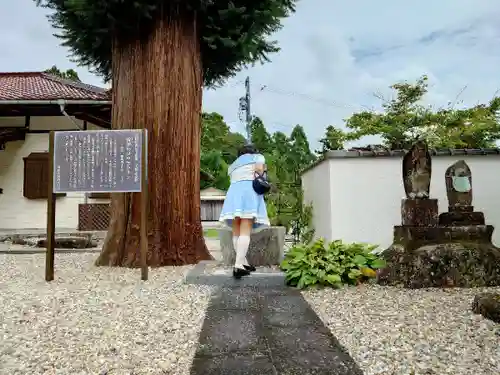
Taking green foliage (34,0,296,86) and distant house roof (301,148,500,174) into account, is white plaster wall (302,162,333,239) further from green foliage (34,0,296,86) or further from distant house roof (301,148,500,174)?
green foliage (34,0,296,86)

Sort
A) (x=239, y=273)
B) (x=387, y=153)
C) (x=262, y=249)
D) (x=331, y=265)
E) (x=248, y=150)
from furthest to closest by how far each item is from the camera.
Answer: (x=387, y=153) < (x=262, y=249) < (x=248, y=150) < (x=239, y=273) < (x=331, y=265)

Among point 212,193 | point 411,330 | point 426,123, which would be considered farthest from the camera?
point 212,193

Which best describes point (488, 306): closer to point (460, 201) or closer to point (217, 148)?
point (460, 201)

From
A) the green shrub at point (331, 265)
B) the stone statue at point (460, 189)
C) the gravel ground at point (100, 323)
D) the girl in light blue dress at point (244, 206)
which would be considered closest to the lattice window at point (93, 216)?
the gravel ground at point (100, 323)

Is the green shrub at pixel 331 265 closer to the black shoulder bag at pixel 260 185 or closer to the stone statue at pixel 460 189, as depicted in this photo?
the black shoulder bag at pixel 260 185

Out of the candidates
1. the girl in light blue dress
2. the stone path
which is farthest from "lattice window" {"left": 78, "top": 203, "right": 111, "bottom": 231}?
the stone path

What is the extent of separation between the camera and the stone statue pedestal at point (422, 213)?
187 inches

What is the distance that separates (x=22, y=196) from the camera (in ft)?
39.4

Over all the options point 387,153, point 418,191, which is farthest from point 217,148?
point 418,191

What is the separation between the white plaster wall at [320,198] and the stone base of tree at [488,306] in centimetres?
342

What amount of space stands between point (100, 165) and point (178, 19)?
245 centimetres

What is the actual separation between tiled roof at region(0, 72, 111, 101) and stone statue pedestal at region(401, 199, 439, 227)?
796cm

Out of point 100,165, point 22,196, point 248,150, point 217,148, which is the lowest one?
point 22,196

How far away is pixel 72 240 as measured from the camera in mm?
9047
